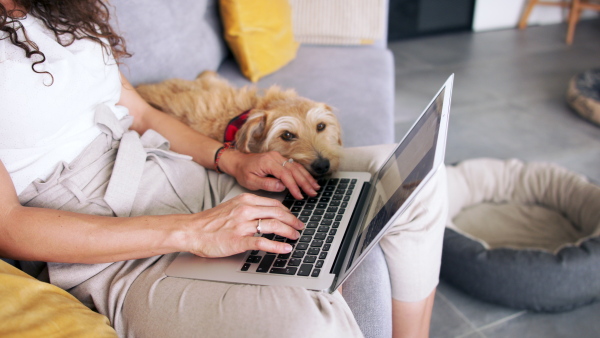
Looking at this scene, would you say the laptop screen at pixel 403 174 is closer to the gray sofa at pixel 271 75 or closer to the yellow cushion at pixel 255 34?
the gray sofa at pixel 271 75

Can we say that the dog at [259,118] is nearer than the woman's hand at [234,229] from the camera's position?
No

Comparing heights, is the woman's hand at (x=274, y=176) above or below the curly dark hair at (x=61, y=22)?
below

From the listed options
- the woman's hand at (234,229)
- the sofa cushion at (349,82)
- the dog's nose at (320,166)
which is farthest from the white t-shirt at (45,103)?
the sofa cushion at (349,82)

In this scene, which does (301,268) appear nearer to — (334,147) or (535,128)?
(334,147)

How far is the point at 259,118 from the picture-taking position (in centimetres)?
148

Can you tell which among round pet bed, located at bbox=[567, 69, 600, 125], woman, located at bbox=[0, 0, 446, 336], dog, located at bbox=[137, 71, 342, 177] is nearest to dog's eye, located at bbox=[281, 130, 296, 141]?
dog, located at bbox=[137, 71, 342, 177]

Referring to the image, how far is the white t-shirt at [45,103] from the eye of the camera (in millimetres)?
938

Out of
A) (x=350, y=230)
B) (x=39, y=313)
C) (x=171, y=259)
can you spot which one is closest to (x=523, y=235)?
(x=350, y=230)

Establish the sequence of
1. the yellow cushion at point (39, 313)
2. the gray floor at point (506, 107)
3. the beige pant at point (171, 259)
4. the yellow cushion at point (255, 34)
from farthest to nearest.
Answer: the yellow cushion at point (255, 34)
the gray floor at point (506, 107)
the beige pant at point (171, 259)
the yellow cushion at point (39, 313)

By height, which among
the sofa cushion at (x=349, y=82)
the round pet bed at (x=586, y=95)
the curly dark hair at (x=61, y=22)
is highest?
the curly dark hair at (x=61, y=22)

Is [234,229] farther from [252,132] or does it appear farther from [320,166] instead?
[252,132]

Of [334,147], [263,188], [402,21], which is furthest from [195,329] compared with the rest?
[402,21]

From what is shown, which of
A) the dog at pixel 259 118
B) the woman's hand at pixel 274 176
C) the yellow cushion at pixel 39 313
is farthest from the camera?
the dog at pixel 259 118

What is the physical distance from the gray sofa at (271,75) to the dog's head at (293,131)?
189 mm
